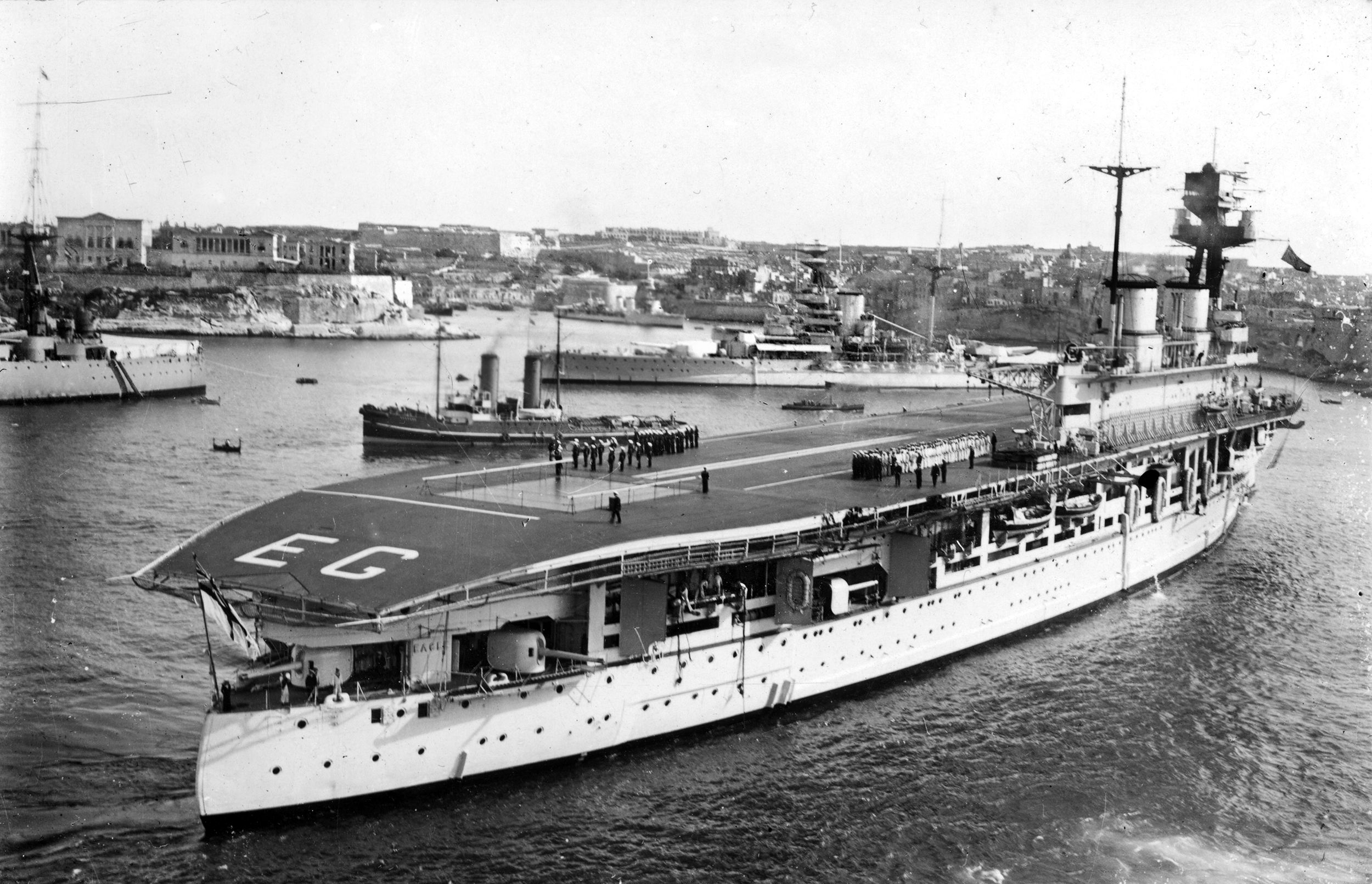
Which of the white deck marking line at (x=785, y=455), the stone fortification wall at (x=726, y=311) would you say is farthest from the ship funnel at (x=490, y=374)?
the stone fortification wall at (x=726, y=311)

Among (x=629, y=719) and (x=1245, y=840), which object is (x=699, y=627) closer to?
(x=629, y=719)

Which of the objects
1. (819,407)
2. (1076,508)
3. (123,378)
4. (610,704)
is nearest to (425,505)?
(610,704)

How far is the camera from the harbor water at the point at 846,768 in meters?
17.2

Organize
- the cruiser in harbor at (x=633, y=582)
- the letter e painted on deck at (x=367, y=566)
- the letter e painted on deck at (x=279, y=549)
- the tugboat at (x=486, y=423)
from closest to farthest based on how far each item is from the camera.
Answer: the cruiser in harbor at (x=633, y=582)
the letter e painted on deck at (x=367, y=566)
the letter e painted on deck at (x=279, y=549)
the tugboat at (x=486, y=423)

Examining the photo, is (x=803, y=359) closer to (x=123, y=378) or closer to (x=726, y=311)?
(x=123, y=378)

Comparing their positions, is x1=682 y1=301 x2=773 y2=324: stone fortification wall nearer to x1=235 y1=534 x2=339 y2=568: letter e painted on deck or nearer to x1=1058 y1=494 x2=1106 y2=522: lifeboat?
x1=1058 y1=494 x2=1106 y2=522: lifeboat

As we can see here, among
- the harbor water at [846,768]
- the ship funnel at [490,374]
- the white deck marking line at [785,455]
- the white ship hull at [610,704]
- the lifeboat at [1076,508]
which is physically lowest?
the harbor water at [846,768]

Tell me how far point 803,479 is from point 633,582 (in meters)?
8.44

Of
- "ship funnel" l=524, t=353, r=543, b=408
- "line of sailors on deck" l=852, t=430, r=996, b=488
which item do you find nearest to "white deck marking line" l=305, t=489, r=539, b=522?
"line of sailors on deck" l=852, t=430, r=996, b=488

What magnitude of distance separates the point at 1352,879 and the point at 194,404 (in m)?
52.7

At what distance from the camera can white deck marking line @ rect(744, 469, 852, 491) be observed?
26.8 m

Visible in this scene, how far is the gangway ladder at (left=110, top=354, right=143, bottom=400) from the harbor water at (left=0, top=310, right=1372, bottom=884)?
30.0 metres

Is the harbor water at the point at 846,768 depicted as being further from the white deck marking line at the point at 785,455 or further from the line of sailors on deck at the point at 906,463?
the white deck marking line at the point at 785,455

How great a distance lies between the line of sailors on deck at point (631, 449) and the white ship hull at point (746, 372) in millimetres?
45735
